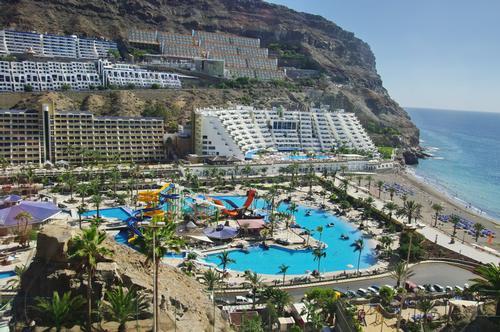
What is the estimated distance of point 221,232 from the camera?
2008 inches

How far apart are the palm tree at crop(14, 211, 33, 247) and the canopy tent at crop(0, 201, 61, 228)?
0.50m

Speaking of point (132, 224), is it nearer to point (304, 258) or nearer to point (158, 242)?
point (304, 258)

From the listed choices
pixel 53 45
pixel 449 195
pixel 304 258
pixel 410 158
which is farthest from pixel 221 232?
pixel 53 45

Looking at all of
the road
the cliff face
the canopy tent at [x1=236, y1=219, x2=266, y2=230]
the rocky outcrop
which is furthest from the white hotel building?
the rocky outcrop

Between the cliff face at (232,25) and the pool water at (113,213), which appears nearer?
the pool water at (113,213)

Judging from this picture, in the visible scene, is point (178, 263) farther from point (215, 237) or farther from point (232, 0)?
point (232, 0)

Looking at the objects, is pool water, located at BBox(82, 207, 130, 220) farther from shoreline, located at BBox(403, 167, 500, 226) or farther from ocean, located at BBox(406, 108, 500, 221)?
ocean, located at BBox(406, 108, 500, 221)

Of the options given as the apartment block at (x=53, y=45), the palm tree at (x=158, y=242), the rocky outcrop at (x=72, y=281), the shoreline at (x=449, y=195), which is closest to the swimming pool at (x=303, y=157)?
the shoreline at (x=449, y=195)

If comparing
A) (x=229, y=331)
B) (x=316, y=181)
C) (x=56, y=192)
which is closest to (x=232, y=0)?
(x=316, y=181)

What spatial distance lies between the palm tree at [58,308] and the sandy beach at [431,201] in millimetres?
50753

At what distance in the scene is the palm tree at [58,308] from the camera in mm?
17344

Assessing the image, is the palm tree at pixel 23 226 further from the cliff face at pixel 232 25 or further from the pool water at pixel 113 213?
the cliff face at pixel 232 25

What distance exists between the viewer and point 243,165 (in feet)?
280

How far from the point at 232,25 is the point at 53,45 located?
79.4m
